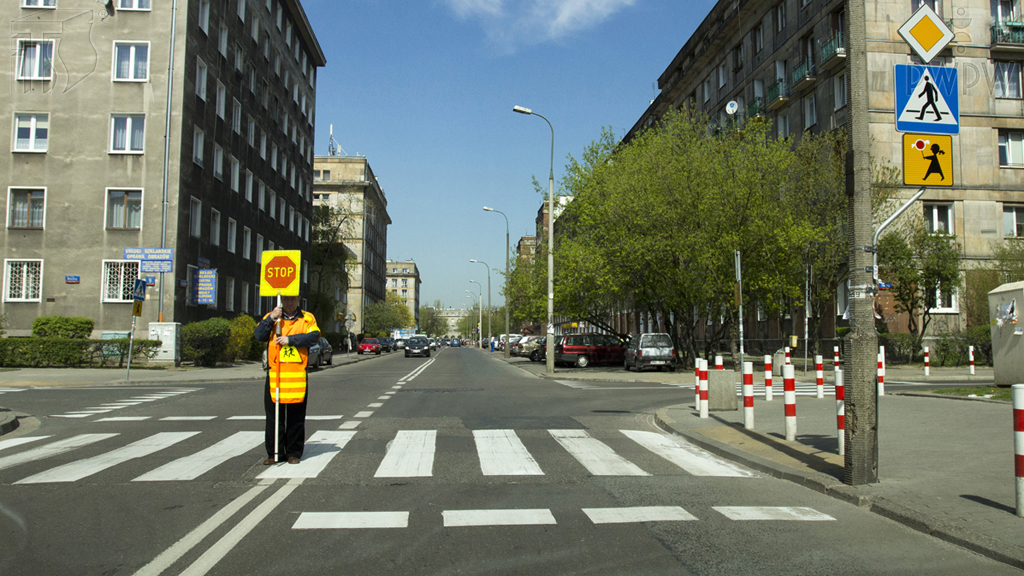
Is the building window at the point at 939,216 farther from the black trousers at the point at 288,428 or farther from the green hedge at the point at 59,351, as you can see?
the green hedge at the point at 59,351

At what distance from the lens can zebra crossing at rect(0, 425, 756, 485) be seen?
7.31 meters

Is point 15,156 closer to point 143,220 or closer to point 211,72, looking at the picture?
point 143,220

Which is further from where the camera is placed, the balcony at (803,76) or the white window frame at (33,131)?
the balcony at (803,76)

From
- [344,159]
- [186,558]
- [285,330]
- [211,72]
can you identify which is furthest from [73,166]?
[344,159]

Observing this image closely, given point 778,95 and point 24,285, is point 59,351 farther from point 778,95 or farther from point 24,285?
point 778,95

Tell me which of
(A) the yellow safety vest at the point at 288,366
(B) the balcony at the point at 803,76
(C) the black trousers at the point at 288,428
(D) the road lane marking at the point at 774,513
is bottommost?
(D) the road lane marking at the point at 774,513

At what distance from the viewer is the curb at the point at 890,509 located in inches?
177

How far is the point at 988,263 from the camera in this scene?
32875 millimetres

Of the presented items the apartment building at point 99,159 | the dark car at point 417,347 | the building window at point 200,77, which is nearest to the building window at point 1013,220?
the apartment building at point 99,159

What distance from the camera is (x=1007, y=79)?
112 feet

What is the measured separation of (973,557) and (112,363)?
93.4ft

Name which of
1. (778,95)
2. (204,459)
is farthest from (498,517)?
(778,95)

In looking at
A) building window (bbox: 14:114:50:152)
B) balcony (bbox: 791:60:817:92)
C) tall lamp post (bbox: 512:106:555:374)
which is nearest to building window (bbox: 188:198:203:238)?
building window (bbox: 14:114:50:152)

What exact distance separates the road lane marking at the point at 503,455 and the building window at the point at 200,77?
29269 mm
